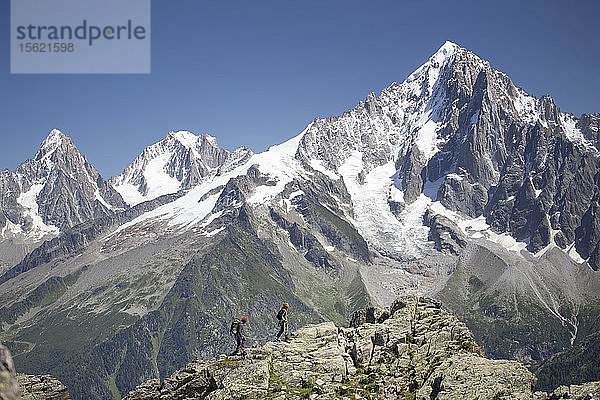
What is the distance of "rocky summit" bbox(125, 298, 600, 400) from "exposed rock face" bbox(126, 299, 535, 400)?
0.08m

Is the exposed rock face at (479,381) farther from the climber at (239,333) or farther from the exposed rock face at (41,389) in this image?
Result: the exposed rock face at (41,389)

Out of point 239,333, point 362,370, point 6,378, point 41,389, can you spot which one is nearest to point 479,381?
point 362,370

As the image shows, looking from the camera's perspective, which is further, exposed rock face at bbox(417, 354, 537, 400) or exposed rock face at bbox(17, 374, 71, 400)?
exposed rock face at bbox(17, 374, 71, 400)

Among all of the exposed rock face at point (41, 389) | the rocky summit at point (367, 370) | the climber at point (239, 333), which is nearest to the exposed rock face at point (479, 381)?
the rocky summit at point (367, 370)

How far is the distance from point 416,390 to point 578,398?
45.1 feet

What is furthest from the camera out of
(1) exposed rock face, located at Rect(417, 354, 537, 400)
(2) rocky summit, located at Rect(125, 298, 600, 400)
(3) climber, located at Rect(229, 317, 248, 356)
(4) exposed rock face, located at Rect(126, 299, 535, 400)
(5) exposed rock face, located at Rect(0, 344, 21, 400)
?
(3) climber, located at Rect(229, 317, 248, 356)

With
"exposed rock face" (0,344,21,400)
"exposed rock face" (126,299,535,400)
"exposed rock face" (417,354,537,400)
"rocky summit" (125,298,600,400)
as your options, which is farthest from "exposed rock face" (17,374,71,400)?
"exposed rock face" (417,354,537,400)

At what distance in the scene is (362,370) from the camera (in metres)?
47.3

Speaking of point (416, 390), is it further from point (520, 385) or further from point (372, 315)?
point (372, 315)

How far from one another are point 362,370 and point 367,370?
52 cm

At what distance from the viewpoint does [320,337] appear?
187ft

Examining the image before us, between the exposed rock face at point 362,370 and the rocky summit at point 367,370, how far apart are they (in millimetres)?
75

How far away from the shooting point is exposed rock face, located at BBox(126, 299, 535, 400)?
37062 millimetres

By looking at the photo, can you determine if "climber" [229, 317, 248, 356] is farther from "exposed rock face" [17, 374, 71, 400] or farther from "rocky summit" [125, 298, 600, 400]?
"exposed rock face" [17, 374, 71, 400]
